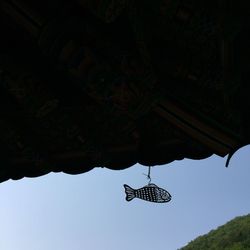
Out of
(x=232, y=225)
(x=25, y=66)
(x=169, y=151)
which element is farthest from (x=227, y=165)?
(x=232, y=225)

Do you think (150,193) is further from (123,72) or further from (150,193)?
(123,72)

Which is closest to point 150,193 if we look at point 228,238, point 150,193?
point 150,193

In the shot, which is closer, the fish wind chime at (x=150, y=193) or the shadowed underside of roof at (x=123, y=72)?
the shadowed underside of roof at (x=123, y=72)

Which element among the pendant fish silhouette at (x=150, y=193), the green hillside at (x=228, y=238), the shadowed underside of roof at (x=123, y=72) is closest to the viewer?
the shadowed underside of roof at (x=123, y=72)

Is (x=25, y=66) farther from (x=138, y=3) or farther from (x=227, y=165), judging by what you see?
(x=227, y=165)

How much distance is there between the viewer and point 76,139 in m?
3.86

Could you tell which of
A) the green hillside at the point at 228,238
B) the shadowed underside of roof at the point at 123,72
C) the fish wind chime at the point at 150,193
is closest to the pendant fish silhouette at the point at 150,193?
the fish wind chime at the point at 150,193

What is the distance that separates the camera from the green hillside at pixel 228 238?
10236cm

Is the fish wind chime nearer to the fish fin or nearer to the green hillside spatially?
the fish fin

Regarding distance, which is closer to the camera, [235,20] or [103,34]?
[235,20]

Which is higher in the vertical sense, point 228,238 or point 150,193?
point 228,238

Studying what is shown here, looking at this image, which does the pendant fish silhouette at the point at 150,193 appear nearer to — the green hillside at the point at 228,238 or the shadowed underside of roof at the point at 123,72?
the shadowed underside of roof at the point at 123,72

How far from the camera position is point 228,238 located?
109375mm

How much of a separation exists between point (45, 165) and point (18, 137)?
1.36 ft
